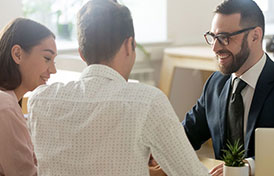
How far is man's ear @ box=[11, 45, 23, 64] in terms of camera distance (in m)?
1.97

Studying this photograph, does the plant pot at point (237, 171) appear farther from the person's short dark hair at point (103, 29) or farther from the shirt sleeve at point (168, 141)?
the person's short dark hair at point (103, 29)

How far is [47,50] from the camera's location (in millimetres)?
2074

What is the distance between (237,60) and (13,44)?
0.98 meters

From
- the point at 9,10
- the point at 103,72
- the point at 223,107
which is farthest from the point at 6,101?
the point at 9,10

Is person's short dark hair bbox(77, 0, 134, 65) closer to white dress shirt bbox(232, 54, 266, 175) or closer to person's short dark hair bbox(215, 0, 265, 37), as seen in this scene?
white dress shirt bbox(232, 54, 266, 175)

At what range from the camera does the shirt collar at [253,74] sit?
7.27 feet

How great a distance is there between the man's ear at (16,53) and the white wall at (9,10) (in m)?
2.19

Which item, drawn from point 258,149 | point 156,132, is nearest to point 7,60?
point 156,132

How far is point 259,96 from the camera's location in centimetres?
215

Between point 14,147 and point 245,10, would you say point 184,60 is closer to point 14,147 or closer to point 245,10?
point 245,10

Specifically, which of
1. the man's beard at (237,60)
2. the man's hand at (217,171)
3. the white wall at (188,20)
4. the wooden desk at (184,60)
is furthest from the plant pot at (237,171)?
the white wall at (188,20)

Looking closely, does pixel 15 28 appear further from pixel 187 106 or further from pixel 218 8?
pixel 187 106

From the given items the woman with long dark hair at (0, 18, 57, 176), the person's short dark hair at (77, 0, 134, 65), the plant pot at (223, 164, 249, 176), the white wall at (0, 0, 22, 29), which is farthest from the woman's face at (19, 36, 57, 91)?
the white wall at (0, 0, 22, 29)

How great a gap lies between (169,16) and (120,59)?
12.4ft
